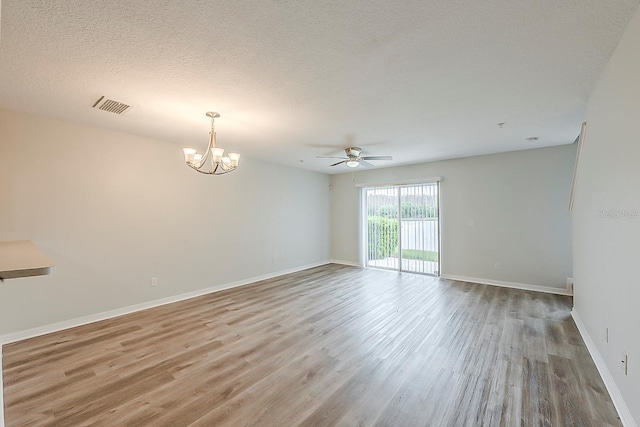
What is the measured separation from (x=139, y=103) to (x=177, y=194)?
178 centimetres

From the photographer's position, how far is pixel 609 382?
6.63 ft

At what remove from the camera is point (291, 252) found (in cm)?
624

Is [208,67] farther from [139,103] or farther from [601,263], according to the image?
[601,263]

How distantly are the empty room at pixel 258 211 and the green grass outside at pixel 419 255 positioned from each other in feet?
1.65

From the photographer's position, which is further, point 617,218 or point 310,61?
point 310,61

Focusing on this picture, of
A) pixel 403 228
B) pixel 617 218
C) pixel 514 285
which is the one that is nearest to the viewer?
pixel 617 218

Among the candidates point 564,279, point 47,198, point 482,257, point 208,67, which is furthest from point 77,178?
point 564,279

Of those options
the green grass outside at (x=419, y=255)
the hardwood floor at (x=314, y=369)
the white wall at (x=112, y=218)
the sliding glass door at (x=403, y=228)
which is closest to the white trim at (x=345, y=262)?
the sliding glass door at (x=403, y=228)

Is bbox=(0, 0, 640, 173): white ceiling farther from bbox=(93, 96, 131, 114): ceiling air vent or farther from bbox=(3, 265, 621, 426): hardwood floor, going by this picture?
bbox=(3, 265, 621, 426): hardwood floor

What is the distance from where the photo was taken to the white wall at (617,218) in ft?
5.28

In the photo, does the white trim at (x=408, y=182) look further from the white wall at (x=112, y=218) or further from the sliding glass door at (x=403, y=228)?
the white wall at (x=112, y=218)

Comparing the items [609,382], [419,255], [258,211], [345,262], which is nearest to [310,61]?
[609,382]

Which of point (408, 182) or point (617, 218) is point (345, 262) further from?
point (617, 218)

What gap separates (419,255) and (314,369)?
4.37m
